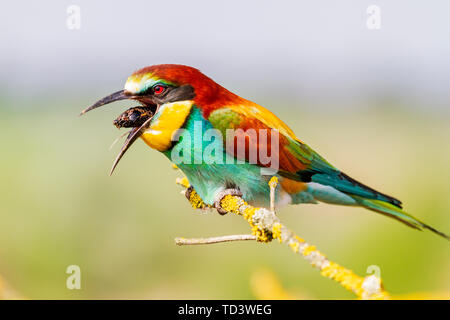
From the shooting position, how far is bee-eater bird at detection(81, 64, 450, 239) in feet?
6.19

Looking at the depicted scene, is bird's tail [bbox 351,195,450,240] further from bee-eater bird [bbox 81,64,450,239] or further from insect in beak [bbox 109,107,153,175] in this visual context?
insect in beak [bbox 109,107,153,175]

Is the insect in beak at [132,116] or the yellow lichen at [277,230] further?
the insect in beak at [132,116]

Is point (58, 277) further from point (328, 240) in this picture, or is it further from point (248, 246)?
point (328, 240)

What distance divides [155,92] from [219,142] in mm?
293

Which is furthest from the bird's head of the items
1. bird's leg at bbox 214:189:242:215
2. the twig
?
the twig

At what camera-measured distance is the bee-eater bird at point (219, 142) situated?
189 centimetres

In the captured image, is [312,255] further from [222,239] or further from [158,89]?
[158,89]

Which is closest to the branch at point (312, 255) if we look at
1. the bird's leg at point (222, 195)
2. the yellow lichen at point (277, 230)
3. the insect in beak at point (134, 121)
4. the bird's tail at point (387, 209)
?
the yellow lichen at point (277, 230)

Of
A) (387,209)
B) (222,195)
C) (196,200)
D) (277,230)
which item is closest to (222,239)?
(277,230)

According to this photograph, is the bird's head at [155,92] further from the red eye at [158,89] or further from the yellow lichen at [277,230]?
the yellow lichen at [277,230]

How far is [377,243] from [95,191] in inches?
99.8

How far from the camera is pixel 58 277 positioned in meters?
4.55

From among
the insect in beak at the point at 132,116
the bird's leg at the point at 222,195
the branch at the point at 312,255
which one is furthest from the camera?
the bird's leg at the point at 222,195
